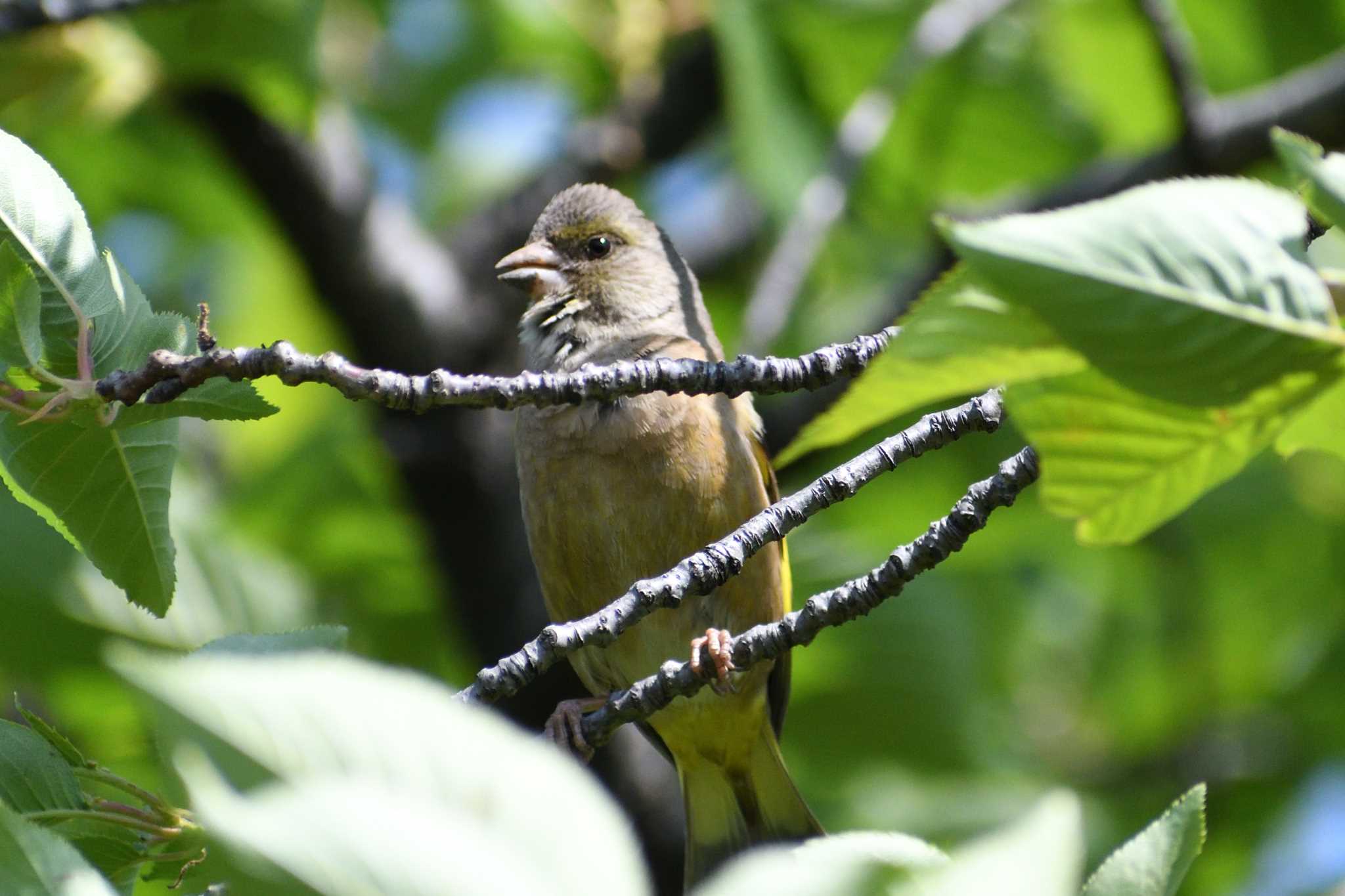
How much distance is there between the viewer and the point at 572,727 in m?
3.98

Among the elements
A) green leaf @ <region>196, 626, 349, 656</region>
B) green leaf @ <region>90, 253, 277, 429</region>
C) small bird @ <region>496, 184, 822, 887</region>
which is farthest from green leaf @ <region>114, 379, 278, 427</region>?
small bird @ <region>496, 184, 822, 887</region>

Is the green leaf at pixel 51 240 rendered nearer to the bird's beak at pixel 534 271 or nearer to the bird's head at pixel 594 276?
the bird's head at pixel 594 276

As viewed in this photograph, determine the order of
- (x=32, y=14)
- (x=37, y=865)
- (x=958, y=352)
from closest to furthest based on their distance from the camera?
(x=958, y=352)
(x=37, y=865)
(x=32, y=14)

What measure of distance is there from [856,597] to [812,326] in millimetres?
4904

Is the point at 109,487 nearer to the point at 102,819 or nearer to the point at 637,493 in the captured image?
the point at 102,819

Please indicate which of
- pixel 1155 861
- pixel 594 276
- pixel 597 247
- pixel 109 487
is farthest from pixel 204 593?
pixel 1155 861

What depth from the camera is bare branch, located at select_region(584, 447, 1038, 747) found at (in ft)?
9.66

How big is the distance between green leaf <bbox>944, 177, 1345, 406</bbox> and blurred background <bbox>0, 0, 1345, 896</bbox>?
155 inches

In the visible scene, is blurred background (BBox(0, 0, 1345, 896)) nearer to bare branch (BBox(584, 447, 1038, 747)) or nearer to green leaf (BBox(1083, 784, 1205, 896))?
bare branch (BBox(584, 447, 1038, 747))

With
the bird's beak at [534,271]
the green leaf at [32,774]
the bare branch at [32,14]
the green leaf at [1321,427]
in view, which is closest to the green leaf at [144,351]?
the green leaf at [32,774]

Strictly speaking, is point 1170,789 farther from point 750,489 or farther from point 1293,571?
point 750,489

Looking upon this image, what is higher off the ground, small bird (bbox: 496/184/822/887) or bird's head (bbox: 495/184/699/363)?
bird's head (bbox: 495/184/699/363)

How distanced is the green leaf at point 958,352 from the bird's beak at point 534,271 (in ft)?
12.7

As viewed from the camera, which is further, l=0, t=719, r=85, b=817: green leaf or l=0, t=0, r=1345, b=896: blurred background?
l=0, t=0, r=1345, b=896: blurred background
